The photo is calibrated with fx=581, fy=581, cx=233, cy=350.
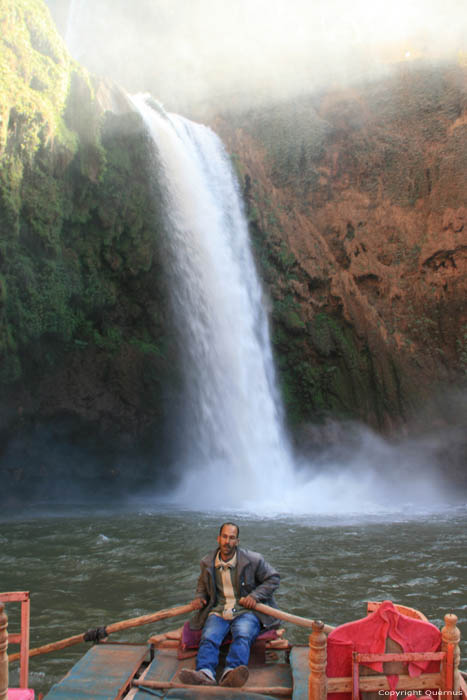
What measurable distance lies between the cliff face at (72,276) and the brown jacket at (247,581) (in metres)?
10.3

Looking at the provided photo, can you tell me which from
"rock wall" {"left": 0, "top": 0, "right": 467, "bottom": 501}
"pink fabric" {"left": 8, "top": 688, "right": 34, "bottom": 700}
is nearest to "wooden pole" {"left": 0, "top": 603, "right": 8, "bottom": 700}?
"pink fabric" {"left": 8, "top": 688, "right": 34, "bottom": 700}

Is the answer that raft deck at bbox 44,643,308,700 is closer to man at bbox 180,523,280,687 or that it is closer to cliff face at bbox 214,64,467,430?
man at bbox 180,523,280,687

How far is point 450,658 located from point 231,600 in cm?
186

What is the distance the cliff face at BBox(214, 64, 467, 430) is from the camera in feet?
60.2

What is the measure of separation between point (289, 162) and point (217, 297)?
7881 mm

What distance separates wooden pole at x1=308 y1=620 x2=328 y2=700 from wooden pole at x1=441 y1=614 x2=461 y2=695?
2.25 feet

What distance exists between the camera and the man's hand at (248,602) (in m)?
4.43

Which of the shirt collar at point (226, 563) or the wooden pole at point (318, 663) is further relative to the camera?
the shirt collar at point (226, 563)

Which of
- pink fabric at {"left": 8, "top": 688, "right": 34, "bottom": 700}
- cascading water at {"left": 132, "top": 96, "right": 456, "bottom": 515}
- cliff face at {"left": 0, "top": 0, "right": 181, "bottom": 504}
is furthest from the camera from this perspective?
cascading water at {"left": 132, "top": 96, "right": 456, "bottom": 515}

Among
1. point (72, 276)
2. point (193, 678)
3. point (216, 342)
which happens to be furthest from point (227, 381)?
point (193, 678)

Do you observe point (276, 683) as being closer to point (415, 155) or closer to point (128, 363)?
point (128, 363)

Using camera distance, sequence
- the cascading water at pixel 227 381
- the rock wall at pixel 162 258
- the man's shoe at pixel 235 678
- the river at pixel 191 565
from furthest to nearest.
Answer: the cascading water at pixel 227 381
the rock wall at pixel 162 258
the river at pixel 191 565
the man's shoe at pixel 235 678

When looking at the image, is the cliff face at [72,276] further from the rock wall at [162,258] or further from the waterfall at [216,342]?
the waterfall at [216,342]

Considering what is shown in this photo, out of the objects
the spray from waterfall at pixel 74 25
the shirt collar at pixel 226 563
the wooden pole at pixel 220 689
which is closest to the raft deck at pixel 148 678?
the wooden pole at pixel 220 689
